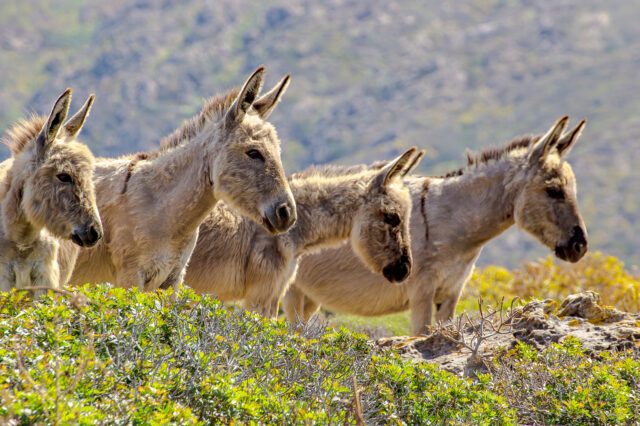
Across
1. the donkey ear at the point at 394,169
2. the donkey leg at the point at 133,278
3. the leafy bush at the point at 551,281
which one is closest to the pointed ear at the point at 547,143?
the donkey ear at the point at 394,169

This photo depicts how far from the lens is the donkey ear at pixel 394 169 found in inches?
326

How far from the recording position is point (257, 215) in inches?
260

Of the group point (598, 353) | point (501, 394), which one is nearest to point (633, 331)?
point (598, 353)

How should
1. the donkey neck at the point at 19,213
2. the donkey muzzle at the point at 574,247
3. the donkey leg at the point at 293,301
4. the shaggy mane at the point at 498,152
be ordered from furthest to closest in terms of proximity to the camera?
the donkey leg at the point at 293,301
the shaggy mane at the point at 498,152
the donkey muzzle at the point at 574,247
the donkey neck at the point at 19,213

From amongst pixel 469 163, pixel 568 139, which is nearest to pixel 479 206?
pixel 469 163

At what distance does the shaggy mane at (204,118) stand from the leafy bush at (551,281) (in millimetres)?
5715

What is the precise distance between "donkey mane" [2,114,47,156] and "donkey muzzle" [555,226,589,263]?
5.65 metres

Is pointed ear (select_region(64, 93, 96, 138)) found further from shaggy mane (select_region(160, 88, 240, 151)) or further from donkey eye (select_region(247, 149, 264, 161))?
donkey eye (select_region(247, 149, 264, 161))

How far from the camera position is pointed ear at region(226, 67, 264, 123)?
659 centimetres

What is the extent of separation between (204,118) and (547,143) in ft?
13.4

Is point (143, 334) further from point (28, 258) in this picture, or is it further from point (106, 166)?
point (106, 166)

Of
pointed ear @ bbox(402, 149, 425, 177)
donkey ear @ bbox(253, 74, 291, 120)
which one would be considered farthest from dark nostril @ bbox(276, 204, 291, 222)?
pointed ear @ bbox(402, 149, 425, 177)

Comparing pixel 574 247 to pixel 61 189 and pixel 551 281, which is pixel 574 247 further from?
pixel 61 189

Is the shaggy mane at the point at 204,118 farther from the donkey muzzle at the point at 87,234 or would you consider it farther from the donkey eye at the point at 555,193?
the donkey eye at the point at 555,193
